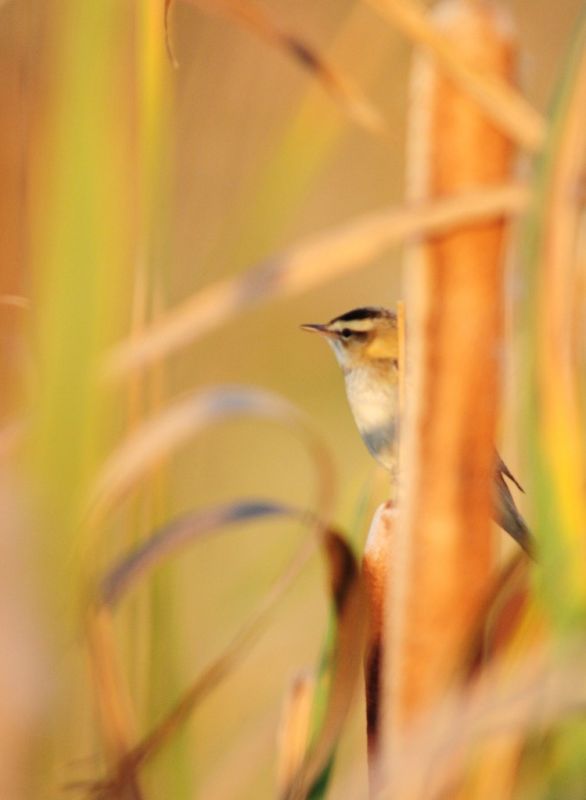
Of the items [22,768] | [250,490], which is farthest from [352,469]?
[22,768]

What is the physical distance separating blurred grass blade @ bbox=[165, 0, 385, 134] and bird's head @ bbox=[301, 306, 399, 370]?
13 cm

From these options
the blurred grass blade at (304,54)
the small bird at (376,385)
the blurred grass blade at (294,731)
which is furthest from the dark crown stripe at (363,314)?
the blurred grass blade at (294,731)

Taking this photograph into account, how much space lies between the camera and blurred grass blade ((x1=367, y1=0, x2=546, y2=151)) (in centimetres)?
50

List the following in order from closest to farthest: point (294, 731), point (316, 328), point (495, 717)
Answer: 1. point (495, 717)
2. point (294, 731)
3. point (316, 328)

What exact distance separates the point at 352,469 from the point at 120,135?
27cm

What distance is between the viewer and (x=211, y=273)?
63 centimetres

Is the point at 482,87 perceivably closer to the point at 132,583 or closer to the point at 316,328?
the point at 316,328

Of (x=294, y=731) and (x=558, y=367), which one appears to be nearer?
(x=558, y=367)

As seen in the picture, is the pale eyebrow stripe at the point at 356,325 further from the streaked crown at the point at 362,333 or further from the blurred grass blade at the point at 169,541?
the blurred grass blade at the point at 169,541

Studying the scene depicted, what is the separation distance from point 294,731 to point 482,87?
39cm

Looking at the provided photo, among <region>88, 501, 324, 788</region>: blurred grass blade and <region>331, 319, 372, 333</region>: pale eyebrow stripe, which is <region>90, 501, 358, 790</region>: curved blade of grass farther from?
<region>331, 319, 372, 333</region>: pale eyebrow stripe

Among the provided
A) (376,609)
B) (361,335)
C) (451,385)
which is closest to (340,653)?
(376,609)

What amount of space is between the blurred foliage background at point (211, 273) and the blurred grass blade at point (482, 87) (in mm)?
91

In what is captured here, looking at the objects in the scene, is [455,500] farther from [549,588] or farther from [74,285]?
[74,285]
